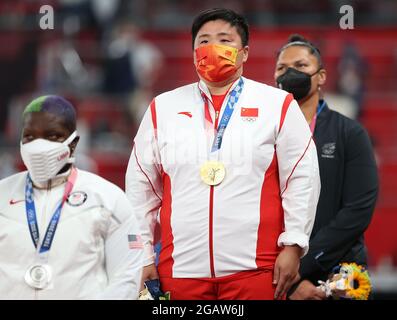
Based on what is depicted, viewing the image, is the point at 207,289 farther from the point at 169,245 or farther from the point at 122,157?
the point at 122,157

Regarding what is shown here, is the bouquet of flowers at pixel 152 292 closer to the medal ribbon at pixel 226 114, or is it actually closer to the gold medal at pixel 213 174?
the gold medal at pixel 213 174

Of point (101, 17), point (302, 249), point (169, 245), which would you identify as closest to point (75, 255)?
point (169, 245)

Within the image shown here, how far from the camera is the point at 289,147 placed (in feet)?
19.9

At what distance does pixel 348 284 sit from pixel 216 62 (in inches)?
58.5

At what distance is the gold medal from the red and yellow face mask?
0.50 m

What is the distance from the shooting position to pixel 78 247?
5340mm

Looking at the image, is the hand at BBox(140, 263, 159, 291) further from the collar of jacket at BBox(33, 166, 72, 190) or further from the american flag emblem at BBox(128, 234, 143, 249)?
the collar of jacket at BBox(33, 166, 72, 190)

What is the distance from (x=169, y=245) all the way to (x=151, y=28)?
1010 centimetres

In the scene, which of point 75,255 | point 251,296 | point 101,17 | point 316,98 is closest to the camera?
point 75,255

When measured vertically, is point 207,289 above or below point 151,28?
below

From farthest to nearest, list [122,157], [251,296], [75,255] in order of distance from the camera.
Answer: [122,157] < [251,296] < [75,255]

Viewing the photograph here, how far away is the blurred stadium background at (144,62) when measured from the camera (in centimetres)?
1381

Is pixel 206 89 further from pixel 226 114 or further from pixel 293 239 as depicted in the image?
pixel 293 239

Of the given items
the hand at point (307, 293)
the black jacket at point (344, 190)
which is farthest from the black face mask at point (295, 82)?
the hand at point (307, 293)
